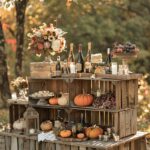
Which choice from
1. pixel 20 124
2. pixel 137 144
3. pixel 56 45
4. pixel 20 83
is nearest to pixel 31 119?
pixel 20 124

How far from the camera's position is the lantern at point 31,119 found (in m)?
8.53

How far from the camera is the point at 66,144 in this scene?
26.5 feet

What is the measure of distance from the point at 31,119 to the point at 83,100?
101cm

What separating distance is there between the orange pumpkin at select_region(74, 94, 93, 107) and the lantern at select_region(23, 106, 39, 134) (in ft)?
2.56

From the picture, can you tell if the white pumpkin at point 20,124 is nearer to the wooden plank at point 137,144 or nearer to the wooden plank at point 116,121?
the wooden plank at point 116,121

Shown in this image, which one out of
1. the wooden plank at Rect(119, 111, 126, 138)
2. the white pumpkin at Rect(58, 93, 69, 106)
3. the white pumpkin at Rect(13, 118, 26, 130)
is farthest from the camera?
the white pumpkin at Rect(13, 118, 26, 130)

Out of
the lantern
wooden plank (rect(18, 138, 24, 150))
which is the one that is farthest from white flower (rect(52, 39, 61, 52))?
wooden plank (rect(18, 138, 24, 150))

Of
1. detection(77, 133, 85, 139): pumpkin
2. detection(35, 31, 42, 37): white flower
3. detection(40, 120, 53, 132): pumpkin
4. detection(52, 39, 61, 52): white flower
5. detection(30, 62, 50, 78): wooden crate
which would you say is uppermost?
detection(35, 31, 42, 37): white flower

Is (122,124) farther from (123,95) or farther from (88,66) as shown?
(88,66)

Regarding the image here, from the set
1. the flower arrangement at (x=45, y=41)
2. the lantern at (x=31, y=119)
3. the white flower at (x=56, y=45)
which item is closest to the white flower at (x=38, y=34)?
the flower arrangement at (x=45, y=41)

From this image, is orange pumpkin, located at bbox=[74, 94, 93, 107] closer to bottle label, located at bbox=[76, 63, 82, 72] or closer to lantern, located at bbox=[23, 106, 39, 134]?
bottle label, located at bbox=[76, 63, 82, 72]

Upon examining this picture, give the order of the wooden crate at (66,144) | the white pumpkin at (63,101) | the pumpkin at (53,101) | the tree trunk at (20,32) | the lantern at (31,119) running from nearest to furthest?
the wooden crate at (66,144)
the white pumpkin at (63,101)
the pumpkin at (53,101)
the lantern at (31,119)
the tree trunk at (20,32)

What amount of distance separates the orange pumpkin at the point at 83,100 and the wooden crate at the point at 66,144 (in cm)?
55

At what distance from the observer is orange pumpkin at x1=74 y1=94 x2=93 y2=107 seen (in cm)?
809
